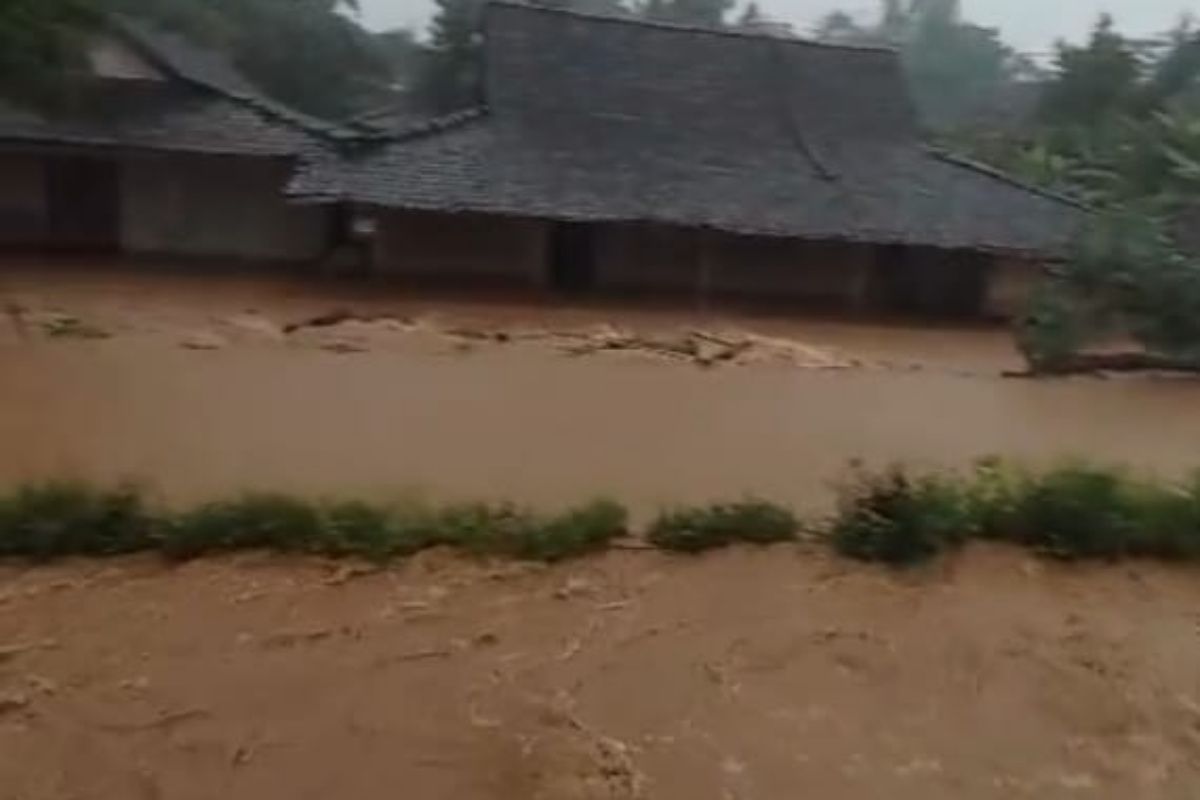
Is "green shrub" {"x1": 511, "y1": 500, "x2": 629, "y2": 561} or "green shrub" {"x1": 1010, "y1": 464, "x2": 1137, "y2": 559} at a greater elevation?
"green shrub" {"x1": 1010, "y1": 464, "x2": 1137, "y2": 559}

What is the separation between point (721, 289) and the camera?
13844mm

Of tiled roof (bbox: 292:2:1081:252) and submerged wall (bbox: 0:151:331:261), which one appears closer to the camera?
tiled roof (bbox: 292:2:1081:252)

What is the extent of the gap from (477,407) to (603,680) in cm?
325

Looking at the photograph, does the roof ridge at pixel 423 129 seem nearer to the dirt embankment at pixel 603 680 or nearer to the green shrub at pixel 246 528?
the green shrub at pixel 246 528

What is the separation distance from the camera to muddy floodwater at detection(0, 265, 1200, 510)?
6738 millimetres

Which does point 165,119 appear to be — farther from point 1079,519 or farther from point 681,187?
point 1079,519

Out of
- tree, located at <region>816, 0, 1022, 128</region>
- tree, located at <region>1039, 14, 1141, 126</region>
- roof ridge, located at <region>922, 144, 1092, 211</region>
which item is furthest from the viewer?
tree, located at <region>816, 0, 1022, 128</region>

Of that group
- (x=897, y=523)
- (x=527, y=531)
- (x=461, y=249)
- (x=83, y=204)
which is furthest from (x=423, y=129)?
(x=897, y=523)

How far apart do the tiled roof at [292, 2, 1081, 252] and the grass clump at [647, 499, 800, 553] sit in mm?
6794

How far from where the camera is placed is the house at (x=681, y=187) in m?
12.8

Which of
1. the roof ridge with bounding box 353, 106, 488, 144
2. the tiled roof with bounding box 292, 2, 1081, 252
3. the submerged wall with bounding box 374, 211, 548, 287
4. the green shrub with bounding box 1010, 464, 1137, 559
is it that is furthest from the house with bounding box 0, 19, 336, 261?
the green shrub with bounding box 1010, 464, 1137, 559

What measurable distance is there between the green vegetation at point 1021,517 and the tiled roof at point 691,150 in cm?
683

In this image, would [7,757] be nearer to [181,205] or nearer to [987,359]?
[987,359]

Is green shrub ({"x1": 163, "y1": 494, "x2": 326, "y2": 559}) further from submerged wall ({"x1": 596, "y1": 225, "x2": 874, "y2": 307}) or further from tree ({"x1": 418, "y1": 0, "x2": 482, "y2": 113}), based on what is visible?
tree ({"x1": 418, "y1": 0, "x2": 482, "y2": 113})
